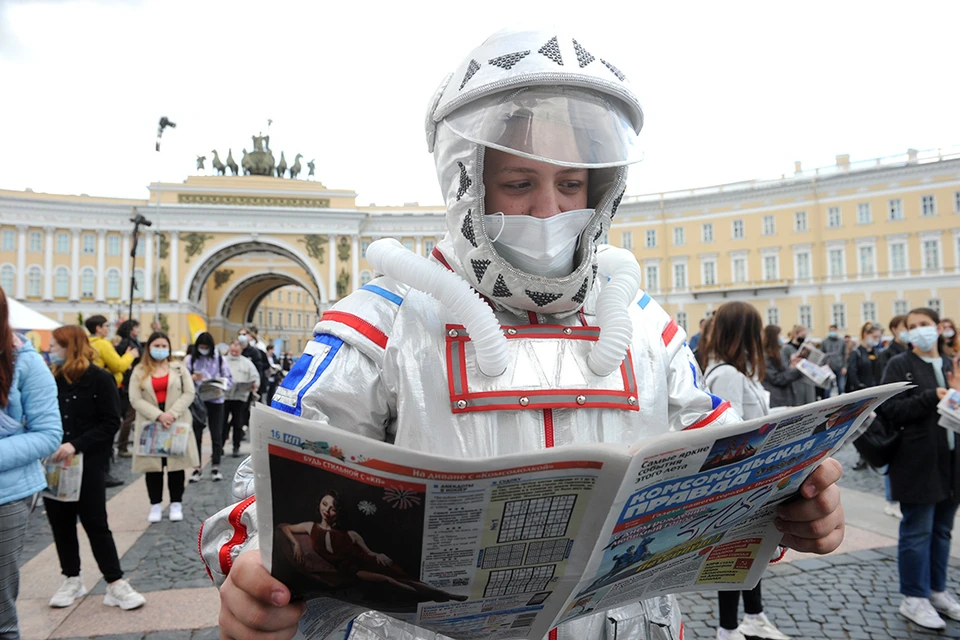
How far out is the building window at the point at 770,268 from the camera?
38906mm

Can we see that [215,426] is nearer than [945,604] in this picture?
No

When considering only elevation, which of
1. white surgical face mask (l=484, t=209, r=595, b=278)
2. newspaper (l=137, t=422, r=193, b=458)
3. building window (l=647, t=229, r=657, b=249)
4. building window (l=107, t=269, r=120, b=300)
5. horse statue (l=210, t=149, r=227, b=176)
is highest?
horse statue (l=210, t=149, r=227, b=176)

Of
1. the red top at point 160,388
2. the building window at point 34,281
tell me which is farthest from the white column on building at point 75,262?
the red top at point 160,388

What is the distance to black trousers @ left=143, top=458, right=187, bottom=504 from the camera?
5.49 meters

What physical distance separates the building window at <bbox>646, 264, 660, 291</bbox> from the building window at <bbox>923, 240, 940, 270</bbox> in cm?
1466

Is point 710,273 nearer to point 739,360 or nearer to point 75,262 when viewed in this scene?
point 75,262

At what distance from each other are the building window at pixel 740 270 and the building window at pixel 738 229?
1403 millimetres

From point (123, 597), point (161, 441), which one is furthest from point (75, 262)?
point (123, 597)

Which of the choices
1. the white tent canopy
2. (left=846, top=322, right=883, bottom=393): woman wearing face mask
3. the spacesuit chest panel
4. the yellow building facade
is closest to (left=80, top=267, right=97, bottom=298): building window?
the yellow building facade

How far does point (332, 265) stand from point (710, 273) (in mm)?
24035

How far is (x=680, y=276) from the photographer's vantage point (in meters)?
41.8

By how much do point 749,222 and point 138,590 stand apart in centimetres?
4123

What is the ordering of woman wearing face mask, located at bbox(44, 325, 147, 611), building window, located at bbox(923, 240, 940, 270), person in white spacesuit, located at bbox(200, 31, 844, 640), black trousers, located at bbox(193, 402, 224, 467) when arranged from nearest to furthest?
1. person in white spacesuit, located at bbox(200, 31, 844, 640)
2. woman wearing face mask, located at bbox(44, 325, 147, 611)
3. black trousers, located at bbox(193, 402, 224, 467)
4. building window, located at bbox(923, 240, 940, 270)

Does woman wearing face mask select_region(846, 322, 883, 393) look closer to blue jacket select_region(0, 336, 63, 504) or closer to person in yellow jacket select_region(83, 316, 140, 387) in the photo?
blue jacket select_region(0, 336, 63, 504)
